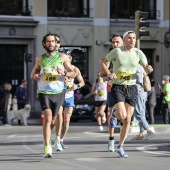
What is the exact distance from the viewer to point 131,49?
42.0 ft

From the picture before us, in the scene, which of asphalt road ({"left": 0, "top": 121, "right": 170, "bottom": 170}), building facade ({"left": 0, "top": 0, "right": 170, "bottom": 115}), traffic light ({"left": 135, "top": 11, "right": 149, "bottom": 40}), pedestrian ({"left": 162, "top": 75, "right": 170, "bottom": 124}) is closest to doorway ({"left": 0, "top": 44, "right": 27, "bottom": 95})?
building facade ({"left": 0, "top": 0, "right": 170, "bottom": 115})

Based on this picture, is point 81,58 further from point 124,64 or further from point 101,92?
point 124,64

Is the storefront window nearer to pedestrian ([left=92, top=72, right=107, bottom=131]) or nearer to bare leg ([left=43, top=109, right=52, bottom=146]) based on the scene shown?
pedestrian ([left=92, top=72, right=107, bottom=131])

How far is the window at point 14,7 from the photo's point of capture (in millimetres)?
36531

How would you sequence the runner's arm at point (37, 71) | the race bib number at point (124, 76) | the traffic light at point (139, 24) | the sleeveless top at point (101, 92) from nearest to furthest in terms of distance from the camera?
the runner's arm at point (37, 71) → the race bib number at point (124, 76) → the traffic light at point (139, 24) → the sleeveless top at point (101, 92)

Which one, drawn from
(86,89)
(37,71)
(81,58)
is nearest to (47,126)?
(37,71)

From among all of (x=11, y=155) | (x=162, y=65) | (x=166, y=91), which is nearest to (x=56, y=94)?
(x=11, y=155)

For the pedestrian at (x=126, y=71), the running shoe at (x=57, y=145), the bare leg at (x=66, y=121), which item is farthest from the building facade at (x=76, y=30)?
A: the pedestrian at (x=126, y=71)

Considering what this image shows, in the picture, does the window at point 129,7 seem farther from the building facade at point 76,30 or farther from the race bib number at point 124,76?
A: the race bib number at point 124,76

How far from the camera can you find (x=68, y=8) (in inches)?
1506

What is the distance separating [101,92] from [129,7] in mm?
16772

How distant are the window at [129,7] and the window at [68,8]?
149 centimetres

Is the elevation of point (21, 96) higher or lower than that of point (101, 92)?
lower

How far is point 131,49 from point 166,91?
518 inches
